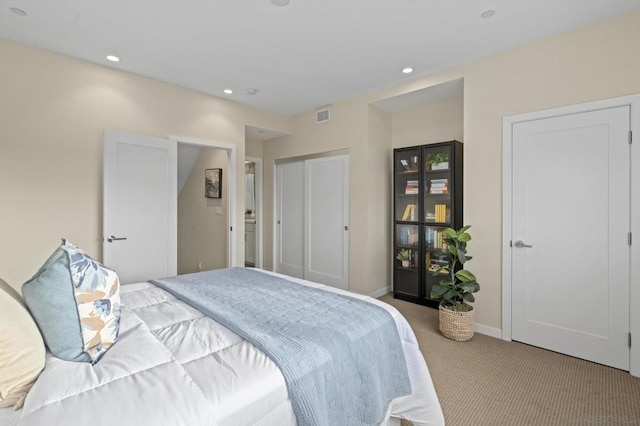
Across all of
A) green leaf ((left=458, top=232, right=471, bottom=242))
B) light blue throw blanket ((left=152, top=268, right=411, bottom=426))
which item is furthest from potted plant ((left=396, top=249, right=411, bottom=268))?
light blue throw blanket ((left=152, top=268, right=411, bottom=426))

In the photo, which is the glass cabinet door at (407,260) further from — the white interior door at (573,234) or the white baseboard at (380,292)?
the white interior door at (573,234)

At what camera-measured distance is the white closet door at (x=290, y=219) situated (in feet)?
16.1

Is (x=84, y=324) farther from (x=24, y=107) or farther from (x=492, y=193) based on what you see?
(x=492, y=193)

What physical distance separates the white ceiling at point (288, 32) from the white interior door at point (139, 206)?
870mm

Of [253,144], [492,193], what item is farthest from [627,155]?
[253,144]

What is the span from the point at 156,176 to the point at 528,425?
151 inches

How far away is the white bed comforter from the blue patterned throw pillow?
0.16ft

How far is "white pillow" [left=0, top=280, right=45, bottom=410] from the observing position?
0.87 metres

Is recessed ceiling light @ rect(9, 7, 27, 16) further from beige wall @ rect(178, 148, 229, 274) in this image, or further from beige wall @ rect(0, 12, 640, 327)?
beige wall @ rect(178, 148, 229, 274)

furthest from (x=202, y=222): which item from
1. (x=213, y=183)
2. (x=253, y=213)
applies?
(x=253, y=213)

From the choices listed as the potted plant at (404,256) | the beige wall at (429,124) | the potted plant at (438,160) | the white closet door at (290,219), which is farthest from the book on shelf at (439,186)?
the white closet door at (290,219)

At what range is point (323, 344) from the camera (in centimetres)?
128

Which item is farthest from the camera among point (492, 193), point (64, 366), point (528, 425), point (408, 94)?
point (408, 94)

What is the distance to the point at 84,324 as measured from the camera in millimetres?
1098
